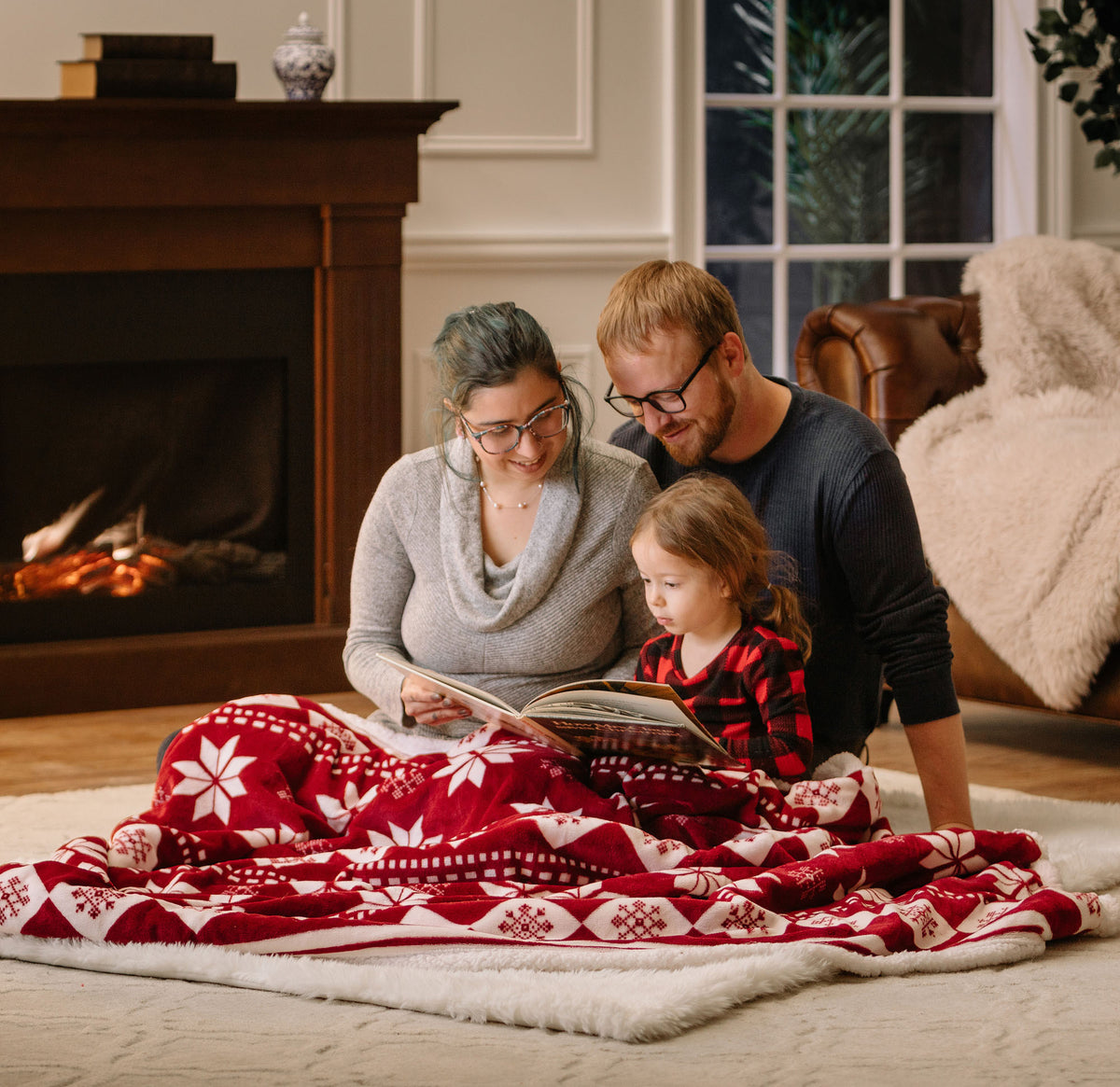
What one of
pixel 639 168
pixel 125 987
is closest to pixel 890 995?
pixel 125 987

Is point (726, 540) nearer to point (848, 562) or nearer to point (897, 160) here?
point (848, 562)

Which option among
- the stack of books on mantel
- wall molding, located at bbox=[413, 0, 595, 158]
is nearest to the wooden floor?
the stack of books on mantel

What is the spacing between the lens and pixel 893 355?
292 cm

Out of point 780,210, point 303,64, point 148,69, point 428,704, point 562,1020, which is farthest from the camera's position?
point 780,210

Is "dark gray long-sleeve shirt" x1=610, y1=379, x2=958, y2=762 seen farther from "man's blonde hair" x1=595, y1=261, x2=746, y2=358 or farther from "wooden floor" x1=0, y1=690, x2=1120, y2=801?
"wooden floor" x1=0, y1=690, x2=1120, y2=801

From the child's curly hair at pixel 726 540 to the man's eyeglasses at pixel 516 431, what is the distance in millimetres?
148

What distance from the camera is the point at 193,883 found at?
166 centimetres

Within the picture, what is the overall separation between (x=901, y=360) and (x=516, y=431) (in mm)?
1332

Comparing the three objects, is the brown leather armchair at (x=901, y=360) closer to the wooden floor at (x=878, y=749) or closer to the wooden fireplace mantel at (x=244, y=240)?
the wooden floor at (x=878, y=749)

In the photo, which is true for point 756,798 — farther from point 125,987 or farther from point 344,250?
point 344,250

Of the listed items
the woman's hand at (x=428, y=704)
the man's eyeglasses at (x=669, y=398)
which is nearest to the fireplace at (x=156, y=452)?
the woman's hand at (x=428, y=704)

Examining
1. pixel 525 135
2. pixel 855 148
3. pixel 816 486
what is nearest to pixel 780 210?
pixel 855 148

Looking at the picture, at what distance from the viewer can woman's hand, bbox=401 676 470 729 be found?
1.85 m

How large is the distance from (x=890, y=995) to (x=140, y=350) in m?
2.27
